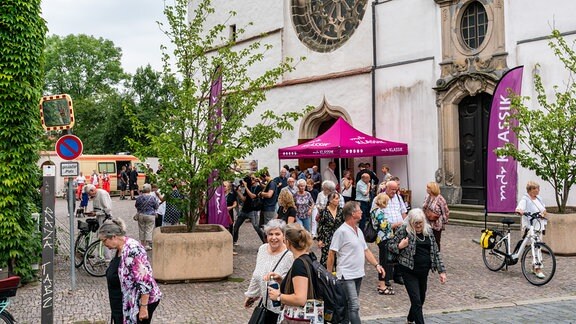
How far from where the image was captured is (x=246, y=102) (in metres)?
11.8

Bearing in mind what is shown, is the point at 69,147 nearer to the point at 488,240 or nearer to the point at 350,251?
the point at 350,251

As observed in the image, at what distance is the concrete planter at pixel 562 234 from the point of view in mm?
12123

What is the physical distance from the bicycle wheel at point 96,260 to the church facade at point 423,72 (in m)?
10.7

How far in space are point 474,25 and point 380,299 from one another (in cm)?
1229

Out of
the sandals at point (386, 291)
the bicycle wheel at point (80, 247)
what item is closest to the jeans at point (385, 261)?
the sandals at point (386, 291)

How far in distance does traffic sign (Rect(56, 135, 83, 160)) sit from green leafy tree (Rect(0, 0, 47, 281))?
2.01 ft

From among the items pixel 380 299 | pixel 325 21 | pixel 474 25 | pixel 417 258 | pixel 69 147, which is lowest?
pixel 380 299

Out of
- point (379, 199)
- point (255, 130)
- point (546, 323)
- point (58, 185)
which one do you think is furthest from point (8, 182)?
point (58, 185)

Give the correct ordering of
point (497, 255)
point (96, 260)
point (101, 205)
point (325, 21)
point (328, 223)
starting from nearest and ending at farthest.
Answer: point (328, 223)
point (497, 255)
point (96, 260)
point (101, 205)
point (325, 21)

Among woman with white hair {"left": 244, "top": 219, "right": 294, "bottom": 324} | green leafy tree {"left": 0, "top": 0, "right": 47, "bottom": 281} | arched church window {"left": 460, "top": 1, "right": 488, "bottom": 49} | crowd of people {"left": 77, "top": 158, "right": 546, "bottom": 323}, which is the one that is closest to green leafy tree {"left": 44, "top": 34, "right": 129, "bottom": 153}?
arched church window {"left": 460, "top": 1, "right": 488, "bottom": 49}

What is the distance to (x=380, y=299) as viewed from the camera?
29.3 ft

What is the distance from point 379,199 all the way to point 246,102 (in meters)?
3.78

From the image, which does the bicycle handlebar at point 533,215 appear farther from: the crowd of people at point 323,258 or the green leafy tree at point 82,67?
the green leafy tree at point 82,67

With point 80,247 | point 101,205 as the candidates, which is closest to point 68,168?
point 80,247
